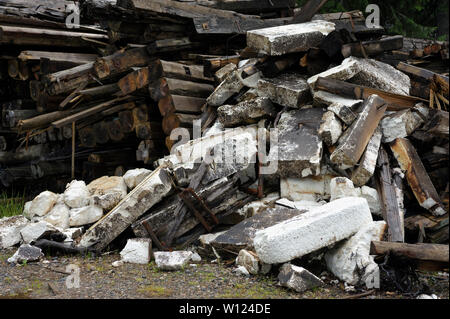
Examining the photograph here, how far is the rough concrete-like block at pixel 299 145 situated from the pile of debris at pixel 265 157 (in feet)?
0.06

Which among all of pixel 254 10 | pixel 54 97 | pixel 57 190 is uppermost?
pixel 254 10

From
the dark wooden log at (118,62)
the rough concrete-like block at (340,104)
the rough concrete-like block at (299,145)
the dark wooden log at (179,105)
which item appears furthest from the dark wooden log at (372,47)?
the dark wooden log at (118,62)

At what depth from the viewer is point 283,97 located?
623 cm

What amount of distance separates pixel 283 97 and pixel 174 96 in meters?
1.66

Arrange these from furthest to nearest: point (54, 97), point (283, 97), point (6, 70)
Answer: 1. point (6, 70)
2. point (54, 97)
3. point (283, 97)

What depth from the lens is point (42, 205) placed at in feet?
19.5

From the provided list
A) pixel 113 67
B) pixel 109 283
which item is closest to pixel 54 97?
pixel 113 67

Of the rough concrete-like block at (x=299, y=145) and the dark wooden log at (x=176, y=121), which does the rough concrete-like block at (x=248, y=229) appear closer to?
the rough concrete-like block at (x=299, y=145)

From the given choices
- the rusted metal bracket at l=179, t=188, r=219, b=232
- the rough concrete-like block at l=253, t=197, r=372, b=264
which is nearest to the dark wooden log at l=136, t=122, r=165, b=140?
the rusted metal bracket at l=179, t=188, r=219, b=232

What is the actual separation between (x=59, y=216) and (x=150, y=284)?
2066 mm

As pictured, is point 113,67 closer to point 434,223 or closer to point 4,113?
point 4,113

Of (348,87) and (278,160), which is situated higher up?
(348,87)

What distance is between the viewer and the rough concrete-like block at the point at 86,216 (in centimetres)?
579

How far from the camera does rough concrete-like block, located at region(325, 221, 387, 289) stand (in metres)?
4.02
